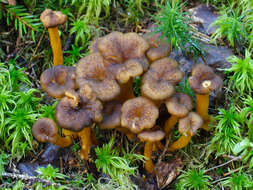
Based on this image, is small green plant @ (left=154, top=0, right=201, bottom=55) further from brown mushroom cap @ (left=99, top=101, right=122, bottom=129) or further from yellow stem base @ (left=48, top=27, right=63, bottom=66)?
yellow stem base @ (left=48, top=27, right=63, bottom=66)

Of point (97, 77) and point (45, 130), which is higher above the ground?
point (97, 77)

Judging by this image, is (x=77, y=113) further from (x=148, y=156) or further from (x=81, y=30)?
(x=81, y=30)

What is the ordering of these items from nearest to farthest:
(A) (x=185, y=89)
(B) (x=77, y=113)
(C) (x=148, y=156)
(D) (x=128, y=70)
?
(B) (x=77, y=113) → (D) (x=128, y=70) → (C) (x=148, y=156) → (A) (x=185, y=89)

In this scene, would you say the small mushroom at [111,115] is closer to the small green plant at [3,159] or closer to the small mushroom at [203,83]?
the small mushroom at [203,83]

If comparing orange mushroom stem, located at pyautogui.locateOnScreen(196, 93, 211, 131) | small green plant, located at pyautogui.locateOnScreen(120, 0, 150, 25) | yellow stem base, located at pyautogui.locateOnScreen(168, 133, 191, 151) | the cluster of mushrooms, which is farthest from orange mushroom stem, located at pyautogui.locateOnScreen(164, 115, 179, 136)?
small green plant, located at pyautogui.locateOnScreen(120, 0, 150, 25)

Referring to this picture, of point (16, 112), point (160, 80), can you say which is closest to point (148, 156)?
point (160, 80)

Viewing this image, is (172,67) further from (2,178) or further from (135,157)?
(2,178)
